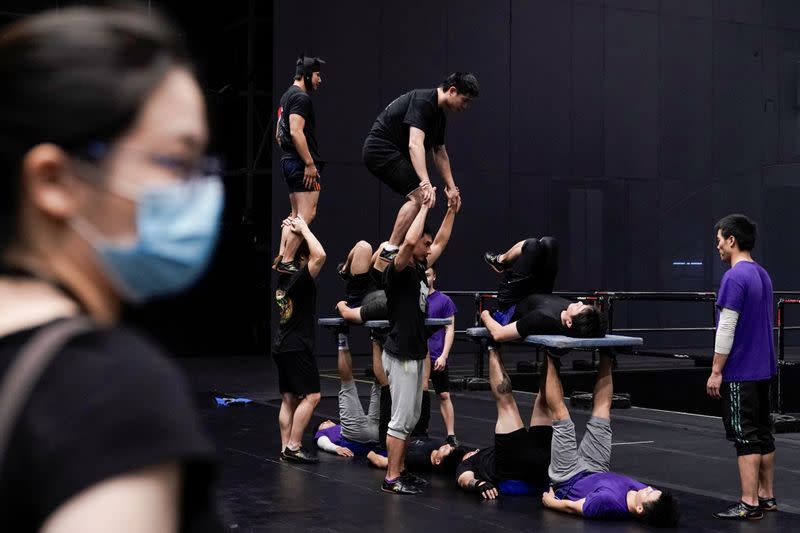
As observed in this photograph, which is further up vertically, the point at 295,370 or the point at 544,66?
the point at 544,66

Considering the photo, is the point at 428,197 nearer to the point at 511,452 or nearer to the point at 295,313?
the point at 295,313

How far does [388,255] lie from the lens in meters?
6.95

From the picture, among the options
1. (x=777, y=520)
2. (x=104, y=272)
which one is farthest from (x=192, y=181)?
(x=777, y=520)

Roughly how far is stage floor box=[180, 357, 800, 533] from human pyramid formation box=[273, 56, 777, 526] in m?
0.17

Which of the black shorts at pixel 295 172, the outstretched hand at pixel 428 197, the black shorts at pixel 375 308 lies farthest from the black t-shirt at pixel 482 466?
the black shorts at pixel 295 172

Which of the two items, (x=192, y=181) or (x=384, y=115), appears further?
(x=384, y=115)

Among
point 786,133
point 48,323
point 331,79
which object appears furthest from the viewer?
point 786,133

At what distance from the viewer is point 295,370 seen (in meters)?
7.66

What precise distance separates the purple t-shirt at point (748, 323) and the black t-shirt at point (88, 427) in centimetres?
549

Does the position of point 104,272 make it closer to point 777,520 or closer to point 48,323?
point 48,323

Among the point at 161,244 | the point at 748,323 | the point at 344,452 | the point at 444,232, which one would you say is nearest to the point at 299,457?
the point at 344,452

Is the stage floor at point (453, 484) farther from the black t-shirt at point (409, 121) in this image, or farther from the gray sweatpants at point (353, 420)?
the black t-shirt at point (409, 121)

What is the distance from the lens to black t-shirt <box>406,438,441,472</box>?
7422 mm

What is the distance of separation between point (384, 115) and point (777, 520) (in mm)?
3773
